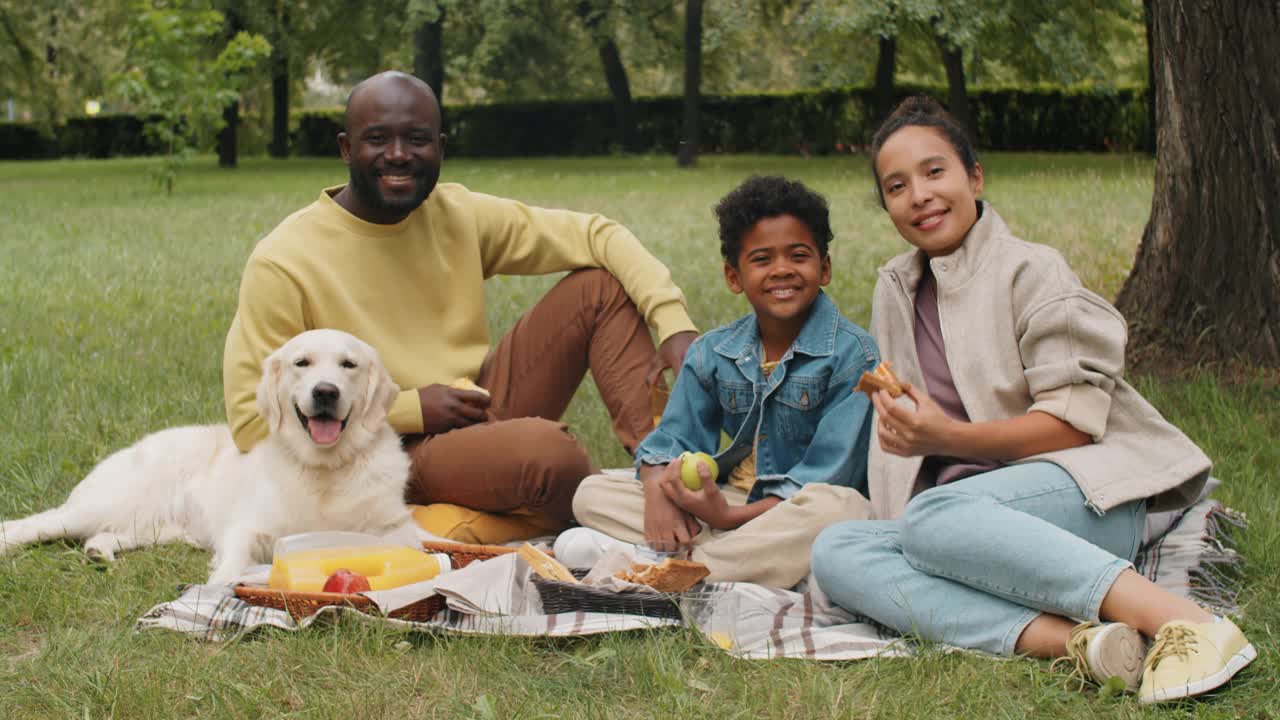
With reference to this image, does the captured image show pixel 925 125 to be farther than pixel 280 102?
No

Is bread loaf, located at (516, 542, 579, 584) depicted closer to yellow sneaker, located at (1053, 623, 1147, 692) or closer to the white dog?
the white dog

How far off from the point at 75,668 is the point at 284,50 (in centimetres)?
2826

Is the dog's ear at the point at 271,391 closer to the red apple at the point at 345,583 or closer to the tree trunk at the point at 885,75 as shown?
the red apple at the point at 345,583

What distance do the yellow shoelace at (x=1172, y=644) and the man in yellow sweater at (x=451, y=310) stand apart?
75.2 inches

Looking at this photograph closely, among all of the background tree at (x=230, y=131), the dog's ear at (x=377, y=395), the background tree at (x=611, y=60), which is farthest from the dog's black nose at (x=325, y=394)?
the background tree at (x=230, y=131)

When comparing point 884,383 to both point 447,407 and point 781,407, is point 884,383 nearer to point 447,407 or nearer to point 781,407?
point 781,407

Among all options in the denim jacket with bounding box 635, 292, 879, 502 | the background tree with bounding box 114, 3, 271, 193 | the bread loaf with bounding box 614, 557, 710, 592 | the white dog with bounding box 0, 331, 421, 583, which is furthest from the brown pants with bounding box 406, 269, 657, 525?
the background tree with bounding box 114, 3, 271, 193

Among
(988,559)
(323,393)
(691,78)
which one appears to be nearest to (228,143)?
(691,78)

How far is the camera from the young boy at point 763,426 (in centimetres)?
340

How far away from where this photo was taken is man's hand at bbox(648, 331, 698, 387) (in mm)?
4084

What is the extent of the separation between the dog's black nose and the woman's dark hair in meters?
1.67

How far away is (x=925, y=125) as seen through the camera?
130 inches

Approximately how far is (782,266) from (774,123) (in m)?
→ 28.7

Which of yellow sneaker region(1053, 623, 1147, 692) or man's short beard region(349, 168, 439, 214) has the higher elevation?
man's short beard region(349, 168, 439, 214)
